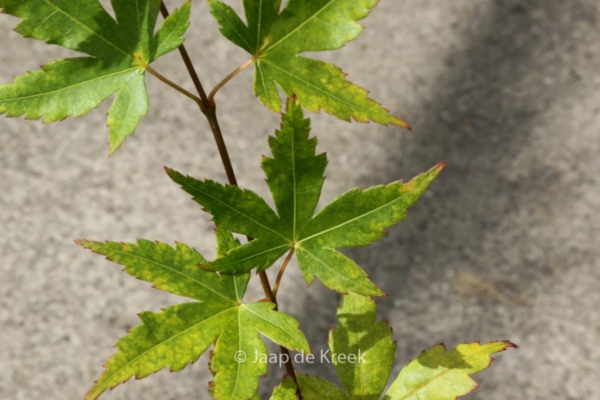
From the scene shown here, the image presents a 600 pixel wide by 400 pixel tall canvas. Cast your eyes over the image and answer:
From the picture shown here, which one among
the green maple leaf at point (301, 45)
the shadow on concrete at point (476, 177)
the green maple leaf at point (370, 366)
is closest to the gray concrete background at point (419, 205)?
the shadow on concrete at point (476, 177)

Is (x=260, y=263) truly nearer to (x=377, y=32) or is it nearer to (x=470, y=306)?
(x=470, y=306)

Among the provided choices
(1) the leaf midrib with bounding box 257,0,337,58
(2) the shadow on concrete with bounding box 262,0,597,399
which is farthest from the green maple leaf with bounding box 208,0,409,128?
(2) the shadow on concrete with bounding box 262,0,597,399

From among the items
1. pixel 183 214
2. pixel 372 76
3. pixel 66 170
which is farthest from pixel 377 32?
pixel 66 170

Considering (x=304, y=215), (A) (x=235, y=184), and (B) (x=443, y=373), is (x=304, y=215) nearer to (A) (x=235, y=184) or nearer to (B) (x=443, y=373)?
(A) (x=235, y=184)

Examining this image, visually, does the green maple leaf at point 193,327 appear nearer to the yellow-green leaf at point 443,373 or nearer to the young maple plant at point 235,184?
the young maple plant at point 235,184

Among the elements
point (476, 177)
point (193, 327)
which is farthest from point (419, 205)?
point (193, 327)
